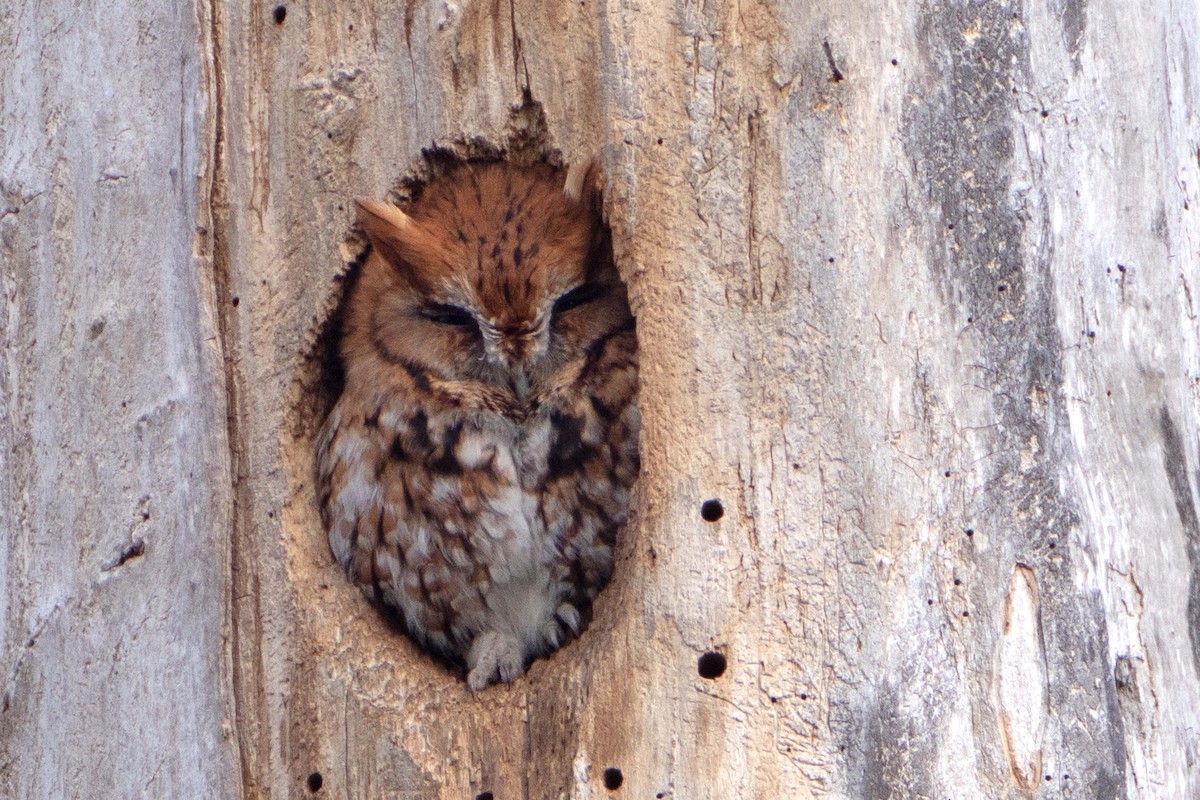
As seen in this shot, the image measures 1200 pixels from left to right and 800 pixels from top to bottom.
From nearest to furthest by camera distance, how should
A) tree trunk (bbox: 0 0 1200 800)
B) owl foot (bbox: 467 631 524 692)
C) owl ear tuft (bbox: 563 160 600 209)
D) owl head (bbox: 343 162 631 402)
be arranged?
tree trunk (bbox: 0 0 1200 800), owl ear tuft (bbox: 563 160 600 209), owl head (bbox: 343 162 631 402), owl foot (bbox: 467 631 524 692)

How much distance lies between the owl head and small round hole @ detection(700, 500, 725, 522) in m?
0.47

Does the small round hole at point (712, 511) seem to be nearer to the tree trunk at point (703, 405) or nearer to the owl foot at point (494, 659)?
the tree trunk at point (703, 405)

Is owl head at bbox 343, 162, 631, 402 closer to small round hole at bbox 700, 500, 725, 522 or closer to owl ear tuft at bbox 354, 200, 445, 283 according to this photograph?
owl ear tuft at bbox 354, 200, 445, 283

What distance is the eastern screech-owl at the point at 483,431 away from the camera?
7.47 ft

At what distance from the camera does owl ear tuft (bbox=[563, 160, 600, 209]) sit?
212cm

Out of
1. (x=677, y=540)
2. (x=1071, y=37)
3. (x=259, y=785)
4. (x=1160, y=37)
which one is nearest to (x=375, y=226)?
(x=677, y=540)

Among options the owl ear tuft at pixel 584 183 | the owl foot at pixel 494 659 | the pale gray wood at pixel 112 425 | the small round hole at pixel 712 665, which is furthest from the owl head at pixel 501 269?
the small round hole at pixel 712 665

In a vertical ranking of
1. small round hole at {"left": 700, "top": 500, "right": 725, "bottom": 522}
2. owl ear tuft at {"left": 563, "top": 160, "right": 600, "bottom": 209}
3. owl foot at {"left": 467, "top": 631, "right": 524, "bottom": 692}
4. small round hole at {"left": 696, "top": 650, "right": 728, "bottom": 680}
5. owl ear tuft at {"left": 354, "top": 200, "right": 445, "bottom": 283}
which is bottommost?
small round hole at {"left": 696, "top": 650, "right": 728, "bottom": 680}

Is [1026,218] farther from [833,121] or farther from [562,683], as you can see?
[562,683]

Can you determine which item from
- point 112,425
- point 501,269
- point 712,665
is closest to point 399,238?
point 501,269

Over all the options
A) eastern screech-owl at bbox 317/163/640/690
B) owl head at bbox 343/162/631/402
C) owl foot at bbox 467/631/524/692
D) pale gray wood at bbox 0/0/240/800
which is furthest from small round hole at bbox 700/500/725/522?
pale gray wood at bbox 0/0/240/800

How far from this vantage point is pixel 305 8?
227cm

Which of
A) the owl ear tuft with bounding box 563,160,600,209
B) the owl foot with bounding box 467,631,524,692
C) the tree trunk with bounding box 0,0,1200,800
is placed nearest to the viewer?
the tree trunk with bounding box 0,0,1200,800

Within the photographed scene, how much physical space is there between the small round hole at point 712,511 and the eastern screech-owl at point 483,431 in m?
0.33
